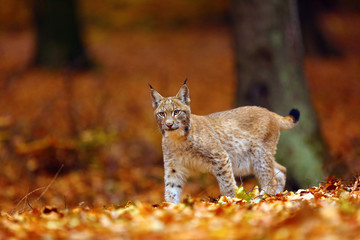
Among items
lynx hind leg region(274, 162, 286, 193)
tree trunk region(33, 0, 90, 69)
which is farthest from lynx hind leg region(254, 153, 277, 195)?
tree trunk region(33, 0, 90, 69)

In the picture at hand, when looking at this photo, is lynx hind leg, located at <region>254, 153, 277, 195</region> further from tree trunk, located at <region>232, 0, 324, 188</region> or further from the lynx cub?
tree trunk, located at <region>232, 0, 324, 188</region>

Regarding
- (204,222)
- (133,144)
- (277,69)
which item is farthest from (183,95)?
(133,144)

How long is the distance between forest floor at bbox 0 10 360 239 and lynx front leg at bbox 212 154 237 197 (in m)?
0.30

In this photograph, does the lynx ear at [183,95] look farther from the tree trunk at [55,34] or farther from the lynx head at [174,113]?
the tree trunk at [55,34]

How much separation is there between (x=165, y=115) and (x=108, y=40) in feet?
57.1

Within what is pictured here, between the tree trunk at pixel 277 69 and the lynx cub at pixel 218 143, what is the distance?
1.54m

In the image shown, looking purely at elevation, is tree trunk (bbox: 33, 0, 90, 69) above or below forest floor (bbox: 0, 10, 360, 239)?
above

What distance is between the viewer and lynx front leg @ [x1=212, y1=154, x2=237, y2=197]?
6.42 metres

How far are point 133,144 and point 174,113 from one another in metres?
6.28

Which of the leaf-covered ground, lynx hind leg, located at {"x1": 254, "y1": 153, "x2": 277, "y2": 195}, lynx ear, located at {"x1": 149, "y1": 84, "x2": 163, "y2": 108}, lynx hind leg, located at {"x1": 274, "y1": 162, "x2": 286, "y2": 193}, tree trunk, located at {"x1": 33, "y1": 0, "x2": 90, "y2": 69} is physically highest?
tree trunk, located at {"x1": 33, "y1": 0, "x2": 90, "y2": 69}

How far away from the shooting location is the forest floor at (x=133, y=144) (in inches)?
159

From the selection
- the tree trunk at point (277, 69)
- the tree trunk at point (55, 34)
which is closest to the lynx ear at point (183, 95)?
the tree trunk at point (277, 69)

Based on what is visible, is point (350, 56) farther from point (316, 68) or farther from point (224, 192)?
point (224, 192)

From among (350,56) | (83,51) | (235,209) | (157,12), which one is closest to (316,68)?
(350,56)
